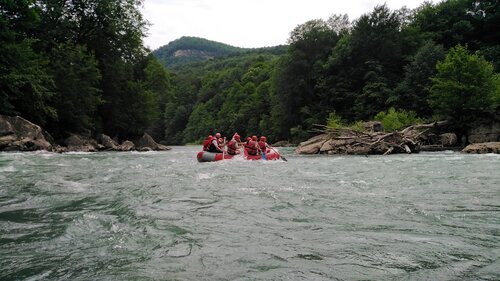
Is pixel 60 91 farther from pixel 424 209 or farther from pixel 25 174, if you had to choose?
pixel 424 209

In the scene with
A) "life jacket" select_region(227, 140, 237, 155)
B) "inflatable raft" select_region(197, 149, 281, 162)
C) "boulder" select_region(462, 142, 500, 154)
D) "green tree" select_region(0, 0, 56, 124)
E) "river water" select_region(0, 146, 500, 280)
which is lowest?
"river water" select_region(0, 146, 500, 280)

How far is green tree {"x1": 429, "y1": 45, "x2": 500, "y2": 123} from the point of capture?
25656mm

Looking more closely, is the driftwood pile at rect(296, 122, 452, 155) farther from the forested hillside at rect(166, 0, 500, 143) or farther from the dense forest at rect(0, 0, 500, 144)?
the forested hillside at rect(166, 0, 500, 143)

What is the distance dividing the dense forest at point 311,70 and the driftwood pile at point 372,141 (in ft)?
8.89

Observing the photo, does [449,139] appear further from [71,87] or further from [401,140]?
[71,87]

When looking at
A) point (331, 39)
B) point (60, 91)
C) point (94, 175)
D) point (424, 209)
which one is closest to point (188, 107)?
point (331, 39)

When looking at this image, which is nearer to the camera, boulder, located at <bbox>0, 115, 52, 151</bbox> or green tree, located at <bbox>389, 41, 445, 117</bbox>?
boulder, located at <bbox>0, 115, 52, 151</bbox>

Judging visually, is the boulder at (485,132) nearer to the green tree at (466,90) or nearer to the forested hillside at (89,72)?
the green tree at (466,90)

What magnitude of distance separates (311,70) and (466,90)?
23.1 metres

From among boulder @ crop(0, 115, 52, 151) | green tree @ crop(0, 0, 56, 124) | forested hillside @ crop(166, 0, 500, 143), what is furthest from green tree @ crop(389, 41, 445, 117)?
boulder @ crop(0, 115, 52, 151)

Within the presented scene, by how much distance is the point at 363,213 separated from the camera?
6.20 m

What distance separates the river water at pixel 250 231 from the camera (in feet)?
12.2

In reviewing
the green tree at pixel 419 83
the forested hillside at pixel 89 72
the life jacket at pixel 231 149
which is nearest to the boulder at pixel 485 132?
the green tree at pixel 419 83

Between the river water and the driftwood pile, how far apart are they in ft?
47.3
